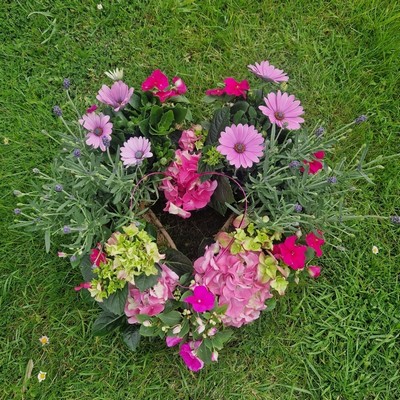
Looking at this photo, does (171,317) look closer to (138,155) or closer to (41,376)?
→ (138,155)

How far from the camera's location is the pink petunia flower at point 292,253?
4.60ft

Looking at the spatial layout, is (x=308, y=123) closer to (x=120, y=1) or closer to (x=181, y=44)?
(x=181, y=44)

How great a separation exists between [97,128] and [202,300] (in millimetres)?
597

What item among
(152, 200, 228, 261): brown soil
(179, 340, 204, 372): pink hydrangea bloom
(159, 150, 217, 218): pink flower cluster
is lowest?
(179, 340, 204, 372): pink hydrangea bloom

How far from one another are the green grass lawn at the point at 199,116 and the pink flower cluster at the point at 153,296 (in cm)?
28

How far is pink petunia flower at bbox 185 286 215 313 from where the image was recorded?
1.39 meters

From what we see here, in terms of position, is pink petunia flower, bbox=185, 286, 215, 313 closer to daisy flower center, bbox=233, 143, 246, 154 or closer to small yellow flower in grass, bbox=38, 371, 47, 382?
daisy flower center, bbox=233, 143, 246, 154

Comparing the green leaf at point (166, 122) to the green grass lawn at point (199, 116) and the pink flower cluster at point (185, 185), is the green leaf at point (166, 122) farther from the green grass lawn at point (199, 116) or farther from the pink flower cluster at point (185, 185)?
the green grass lawn at point (199, 116)

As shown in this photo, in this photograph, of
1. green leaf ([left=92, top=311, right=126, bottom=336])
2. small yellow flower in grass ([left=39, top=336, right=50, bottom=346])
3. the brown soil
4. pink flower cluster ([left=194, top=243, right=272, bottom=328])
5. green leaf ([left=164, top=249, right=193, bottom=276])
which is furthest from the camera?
small yellow flower in grass ([left=39, top=336, right=50, bottom=346])

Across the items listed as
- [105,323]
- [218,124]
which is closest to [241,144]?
[218,124]

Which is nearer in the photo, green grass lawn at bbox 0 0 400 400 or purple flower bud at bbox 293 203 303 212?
purple flower bud at bbox 293 203 303 212

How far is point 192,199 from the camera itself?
1565mm

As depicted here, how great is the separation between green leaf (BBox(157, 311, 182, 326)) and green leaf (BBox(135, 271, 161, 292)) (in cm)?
13

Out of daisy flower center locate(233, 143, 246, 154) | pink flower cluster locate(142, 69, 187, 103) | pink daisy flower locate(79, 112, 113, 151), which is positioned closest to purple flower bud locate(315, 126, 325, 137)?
daisy flower center locate(233, 143, 246, 154)
